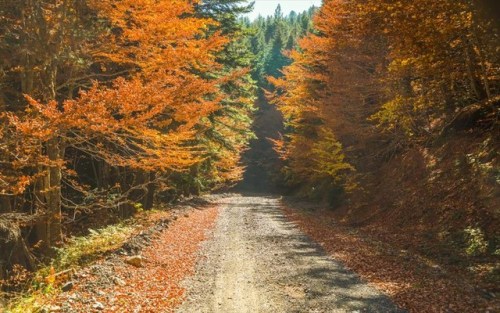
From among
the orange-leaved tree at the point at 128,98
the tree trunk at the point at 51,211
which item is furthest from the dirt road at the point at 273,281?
the tree trunk at the point at 51,211

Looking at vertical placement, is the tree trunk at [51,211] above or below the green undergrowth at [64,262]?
above

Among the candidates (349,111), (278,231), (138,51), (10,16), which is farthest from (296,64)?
(10,16)

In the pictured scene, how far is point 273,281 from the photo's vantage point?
9156 mm

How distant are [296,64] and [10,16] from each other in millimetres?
19359

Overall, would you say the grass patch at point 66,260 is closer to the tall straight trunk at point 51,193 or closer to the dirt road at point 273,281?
the tall straight trunk at point 51,193

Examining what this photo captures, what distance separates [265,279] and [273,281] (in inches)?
9.9

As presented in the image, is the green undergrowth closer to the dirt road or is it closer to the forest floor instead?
the forest floor

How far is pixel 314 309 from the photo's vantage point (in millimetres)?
7383

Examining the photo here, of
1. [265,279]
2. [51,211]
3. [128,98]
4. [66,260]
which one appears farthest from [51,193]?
[265,279]

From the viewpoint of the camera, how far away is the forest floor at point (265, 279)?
24.7 feet

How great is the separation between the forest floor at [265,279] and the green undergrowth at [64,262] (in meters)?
0.39

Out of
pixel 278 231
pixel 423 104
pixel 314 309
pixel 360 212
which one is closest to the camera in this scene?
pixel 314 309

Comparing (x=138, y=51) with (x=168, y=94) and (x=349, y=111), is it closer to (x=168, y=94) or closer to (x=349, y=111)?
(x=168, y=94)

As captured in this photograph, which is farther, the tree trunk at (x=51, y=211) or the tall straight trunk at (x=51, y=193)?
the tree trunk at (x=51, y=211)
